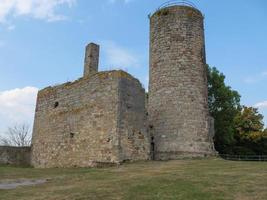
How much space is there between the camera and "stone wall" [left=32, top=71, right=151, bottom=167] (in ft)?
61.6

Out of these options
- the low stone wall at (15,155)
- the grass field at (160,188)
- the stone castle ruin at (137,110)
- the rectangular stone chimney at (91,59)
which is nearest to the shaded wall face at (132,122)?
the stone castle ruin at (137,110)

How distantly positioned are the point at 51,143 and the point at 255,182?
14883 millimetres

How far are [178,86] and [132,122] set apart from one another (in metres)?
4.60

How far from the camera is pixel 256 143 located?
37.6 m

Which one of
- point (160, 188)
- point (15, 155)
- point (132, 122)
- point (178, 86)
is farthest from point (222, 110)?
point (160, 188)

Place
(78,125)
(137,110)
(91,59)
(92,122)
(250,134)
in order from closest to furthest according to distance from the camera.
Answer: (92,122)
(137,110)
(78,125)
(91,59)
(250,134)

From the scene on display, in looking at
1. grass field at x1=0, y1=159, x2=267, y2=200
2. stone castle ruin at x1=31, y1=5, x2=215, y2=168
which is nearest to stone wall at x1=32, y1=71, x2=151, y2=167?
stone castle ruin at x1=31, y1=5, x2=215, y2=168

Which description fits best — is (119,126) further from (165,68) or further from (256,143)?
(256,143)

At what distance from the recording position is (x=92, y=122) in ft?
65.3

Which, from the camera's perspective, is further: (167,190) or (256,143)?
(256,143)

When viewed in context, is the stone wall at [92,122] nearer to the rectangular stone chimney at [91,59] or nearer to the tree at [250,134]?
the rectangular stone chimney at [91,59]

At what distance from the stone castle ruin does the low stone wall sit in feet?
3.19

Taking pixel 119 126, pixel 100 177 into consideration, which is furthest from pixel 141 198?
pixel 119 126

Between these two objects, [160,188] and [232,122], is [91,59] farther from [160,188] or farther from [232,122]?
[232,122]
